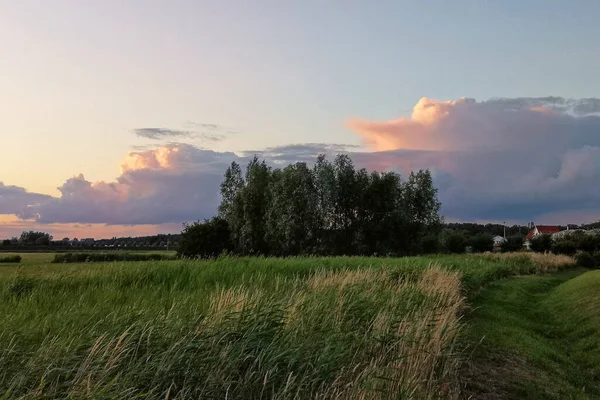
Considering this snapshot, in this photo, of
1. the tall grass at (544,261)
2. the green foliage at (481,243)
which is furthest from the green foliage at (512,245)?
the tall grass at (544,261)

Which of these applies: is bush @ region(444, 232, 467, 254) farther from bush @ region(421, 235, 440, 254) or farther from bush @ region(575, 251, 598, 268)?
bush @ region(575, 251, 598, 268)

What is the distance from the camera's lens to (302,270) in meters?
20.7

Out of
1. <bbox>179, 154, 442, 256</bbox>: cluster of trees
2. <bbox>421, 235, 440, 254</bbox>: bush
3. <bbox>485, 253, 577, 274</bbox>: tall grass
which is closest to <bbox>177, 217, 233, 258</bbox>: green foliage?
<bbox>179, 154, 442, 256</bbox>: cluster of trees

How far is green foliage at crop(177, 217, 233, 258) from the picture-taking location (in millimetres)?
63875

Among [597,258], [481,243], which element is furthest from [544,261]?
[481,243]

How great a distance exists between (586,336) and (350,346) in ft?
41.9

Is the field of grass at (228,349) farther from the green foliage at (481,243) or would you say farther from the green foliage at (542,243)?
the green foliage at (481,243)

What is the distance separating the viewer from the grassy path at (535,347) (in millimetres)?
9953

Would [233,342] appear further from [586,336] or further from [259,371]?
[586,336]

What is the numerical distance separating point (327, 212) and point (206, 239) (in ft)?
50.7

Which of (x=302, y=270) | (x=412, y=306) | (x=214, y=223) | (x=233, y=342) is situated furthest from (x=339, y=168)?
(x=233, y=342)

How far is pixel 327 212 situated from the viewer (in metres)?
64.4

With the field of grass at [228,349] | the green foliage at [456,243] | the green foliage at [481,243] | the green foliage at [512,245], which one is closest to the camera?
the field of grass at [228,349]

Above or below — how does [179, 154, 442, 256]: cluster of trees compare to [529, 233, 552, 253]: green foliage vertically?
above
